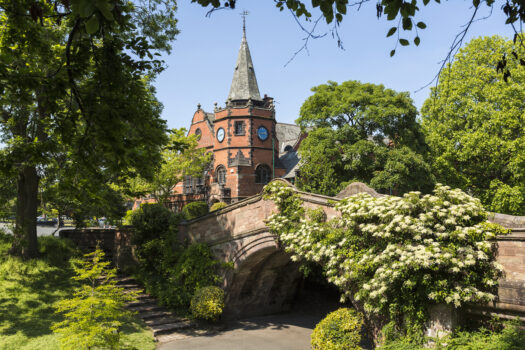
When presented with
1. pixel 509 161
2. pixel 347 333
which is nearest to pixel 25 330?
pixel 347 333

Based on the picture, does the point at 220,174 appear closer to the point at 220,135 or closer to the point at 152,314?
the point at 220,135

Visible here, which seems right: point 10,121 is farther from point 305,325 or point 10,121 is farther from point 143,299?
point 305,325

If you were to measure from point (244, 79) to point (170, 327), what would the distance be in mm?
28311

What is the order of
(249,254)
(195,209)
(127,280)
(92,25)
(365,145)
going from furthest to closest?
(195,209) < (365,145) < (127,280) < (249,254) < (92,25)

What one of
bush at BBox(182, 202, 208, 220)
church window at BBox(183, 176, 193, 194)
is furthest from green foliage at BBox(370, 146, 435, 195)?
church window at BBox(183, 176, 193, 194)

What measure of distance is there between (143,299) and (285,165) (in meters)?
24.8

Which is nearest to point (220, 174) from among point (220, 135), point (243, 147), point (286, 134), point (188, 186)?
point (243, 147)

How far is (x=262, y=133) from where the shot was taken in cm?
3612

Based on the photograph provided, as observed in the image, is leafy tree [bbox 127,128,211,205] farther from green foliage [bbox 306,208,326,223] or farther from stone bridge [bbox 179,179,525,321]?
green foliage [bbox 306,208,326,223]

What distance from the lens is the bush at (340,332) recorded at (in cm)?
981

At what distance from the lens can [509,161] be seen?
19969mm

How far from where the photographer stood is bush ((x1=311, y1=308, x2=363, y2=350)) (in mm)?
9812

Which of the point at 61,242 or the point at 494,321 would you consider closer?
the point at 494,321

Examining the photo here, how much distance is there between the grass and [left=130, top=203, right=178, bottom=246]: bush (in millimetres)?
3073
